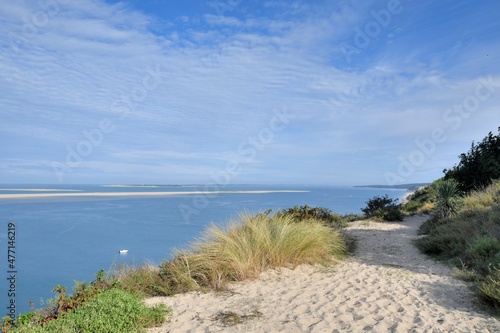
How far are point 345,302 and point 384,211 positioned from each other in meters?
13.3

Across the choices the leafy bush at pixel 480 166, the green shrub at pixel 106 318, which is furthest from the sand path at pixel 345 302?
the leafy bush at pixel 480 166

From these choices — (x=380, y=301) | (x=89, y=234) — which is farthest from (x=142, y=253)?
(x=380, y=301)

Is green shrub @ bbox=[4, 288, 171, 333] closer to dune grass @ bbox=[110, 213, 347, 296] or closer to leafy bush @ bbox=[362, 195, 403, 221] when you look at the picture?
dune grass @ bbox=[110, 213, 347, 296]

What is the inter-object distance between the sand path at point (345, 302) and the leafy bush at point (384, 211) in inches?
365

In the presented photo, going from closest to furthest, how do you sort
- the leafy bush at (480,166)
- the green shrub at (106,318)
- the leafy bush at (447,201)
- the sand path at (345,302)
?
1. the green shrub at (106,318)
2. the sand path at (345,302)
3. the leafy bush at (447,201)
4. the leafy bush at (480,166)

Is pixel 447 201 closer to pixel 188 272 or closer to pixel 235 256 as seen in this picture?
pixel 235 256

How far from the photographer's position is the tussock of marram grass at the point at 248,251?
700 centimetres

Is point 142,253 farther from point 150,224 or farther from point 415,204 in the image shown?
point 415,204

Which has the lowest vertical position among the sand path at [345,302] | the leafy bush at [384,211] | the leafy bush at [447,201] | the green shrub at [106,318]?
the sand path at [345,302]

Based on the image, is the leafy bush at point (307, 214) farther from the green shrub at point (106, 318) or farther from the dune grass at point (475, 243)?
the green shrub at point (106, 318)

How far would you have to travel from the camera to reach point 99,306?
15.8 ft

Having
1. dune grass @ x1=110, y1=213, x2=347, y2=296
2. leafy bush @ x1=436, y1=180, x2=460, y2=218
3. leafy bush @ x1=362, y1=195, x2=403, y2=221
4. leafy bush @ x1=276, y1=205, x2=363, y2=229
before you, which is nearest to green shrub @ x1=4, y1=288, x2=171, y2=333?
dune grass @ x1=110, y1=213, x2=347, y2=296

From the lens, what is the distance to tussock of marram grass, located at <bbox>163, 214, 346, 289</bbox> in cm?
700

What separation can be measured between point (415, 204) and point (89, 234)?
61.6ft
